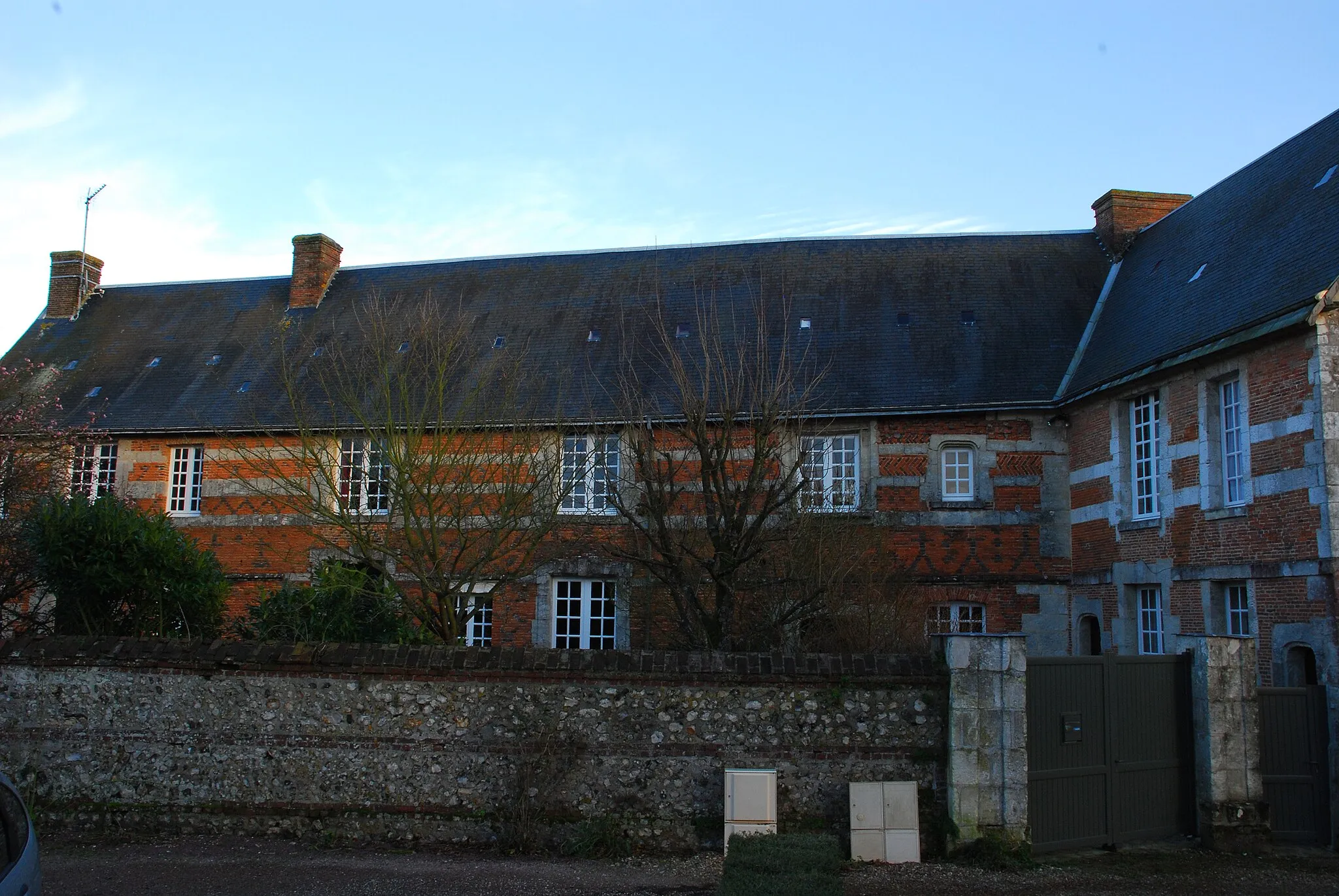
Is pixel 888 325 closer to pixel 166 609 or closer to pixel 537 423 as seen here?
pixel 537 423

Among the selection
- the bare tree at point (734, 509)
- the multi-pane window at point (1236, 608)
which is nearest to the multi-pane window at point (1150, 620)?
the multi-pane window at point (1236, 608)

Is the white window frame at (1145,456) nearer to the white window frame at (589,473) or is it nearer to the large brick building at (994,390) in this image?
the large brick building at (994,390)

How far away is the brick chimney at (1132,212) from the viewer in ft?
59.4

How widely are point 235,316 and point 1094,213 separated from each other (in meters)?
16.5

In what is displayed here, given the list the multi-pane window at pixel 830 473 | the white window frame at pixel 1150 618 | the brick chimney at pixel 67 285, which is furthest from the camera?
Answer: the brick chimney at pixel 67 285

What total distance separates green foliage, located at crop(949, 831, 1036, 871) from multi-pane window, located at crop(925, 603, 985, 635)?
25.8 ft

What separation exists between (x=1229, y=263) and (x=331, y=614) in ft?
38.1

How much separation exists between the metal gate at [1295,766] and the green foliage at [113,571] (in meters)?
9.64

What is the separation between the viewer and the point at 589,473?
14258 millimetres

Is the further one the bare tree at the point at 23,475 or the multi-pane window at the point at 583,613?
the multi-pane window at the point at 583,613

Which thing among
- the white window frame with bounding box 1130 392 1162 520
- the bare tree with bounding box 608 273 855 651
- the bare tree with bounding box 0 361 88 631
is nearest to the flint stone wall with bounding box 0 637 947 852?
the bare tree with bounding box 608 273 855 651

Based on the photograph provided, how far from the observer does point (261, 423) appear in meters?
17.2

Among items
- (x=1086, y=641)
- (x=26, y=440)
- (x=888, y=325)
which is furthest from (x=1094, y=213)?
(x=26, y=440)

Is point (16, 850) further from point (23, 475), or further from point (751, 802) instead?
point (23, 475)
